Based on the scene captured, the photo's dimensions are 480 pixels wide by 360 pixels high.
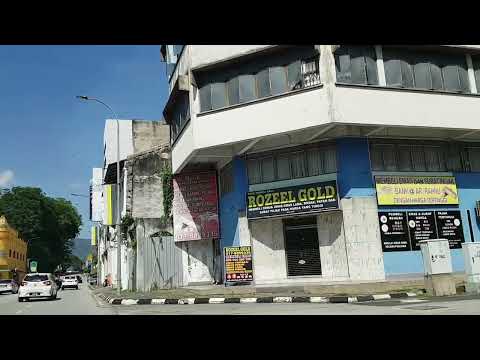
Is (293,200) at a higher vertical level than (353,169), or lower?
lower

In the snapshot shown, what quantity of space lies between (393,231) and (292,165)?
4.79 m

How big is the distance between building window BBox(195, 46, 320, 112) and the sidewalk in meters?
7.50

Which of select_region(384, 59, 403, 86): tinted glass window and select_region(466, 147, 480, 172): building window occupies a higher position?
select_region(384, 59, 403, 86): tinted glass window

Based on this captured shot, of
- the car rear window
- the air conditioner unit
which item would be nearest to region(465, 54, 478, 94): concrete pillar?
the air conditioner unit

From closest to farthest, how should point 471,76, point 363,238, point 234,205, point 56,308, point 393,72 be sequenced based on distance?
1. point 56,308
2. point 363,238
3. point 393,72
4. point 471,76
5. point 234,205

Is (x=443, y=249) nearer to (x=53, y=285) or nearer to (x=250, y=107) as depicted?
(x=250, y=107)

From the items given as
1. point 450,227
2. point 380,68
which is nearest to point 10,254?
point 380,68

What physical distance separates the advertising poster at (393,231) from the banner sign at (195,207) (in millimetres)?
8244

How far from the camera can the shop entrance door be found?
65.7ft

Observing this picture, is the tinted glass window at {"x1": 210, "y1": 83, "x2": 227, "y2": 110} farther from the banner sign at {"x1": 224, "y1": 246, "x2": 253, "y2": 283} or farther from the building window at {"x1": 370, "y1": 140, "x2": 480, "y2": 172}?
the building window at {"x1": 370, "y1": 140, "x2": 480, "y2": 172}

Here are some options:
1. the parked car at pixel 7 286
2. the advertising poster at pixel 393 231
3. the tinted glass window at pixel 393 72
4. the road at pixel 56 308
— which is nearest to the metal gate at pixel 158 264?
the road at pixel 56 308

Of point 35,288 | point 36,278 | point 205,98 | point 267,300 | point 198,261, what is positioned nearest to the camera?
point 267,300

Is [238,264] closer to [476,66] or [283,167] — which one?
[283,167]

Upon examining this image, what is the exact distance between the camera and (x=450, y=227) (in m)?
20.3
